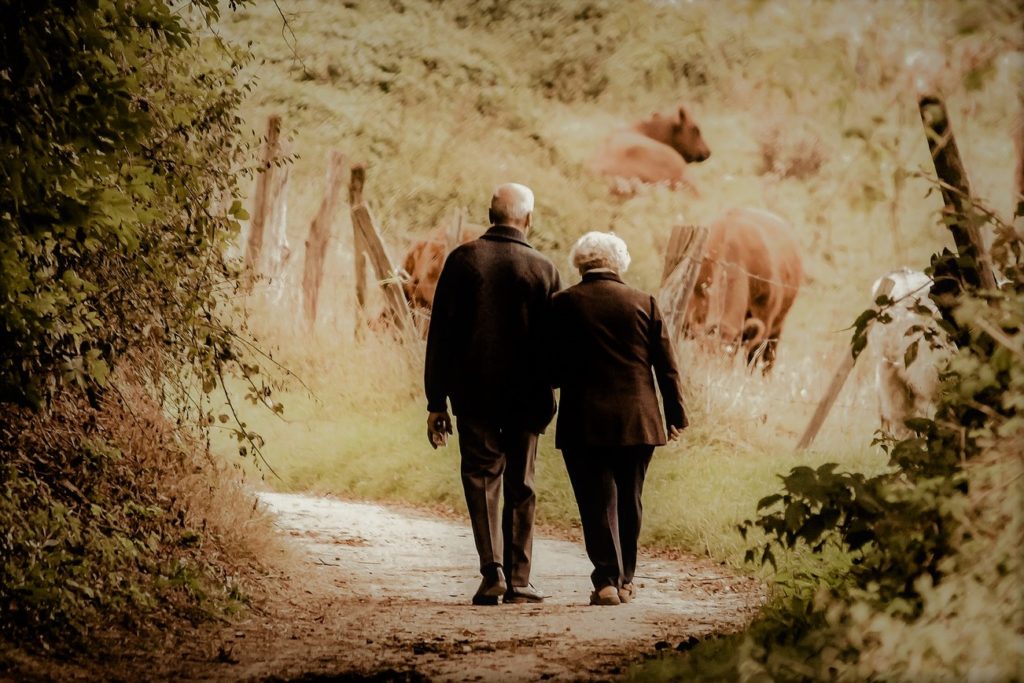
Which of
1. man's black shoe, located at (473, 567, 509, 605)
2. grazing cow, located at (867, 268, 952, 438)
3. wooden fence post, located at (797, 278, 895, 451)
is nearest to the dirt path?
man's black shoe, located at (473, 567, 509, 605)

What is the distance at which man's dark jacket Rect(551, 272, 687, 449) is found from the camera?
6.23 metres

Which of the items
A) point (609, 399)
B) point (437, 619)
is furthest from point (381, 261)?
point (437, 619)

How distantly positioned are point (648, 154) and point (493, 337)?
18030 millimetres

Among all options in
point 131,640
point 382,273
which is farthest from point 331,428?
point 131,640

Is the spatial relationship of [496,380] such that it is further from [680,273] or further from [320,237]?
[320,237]

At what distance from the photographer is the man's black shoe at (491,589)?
247 inches

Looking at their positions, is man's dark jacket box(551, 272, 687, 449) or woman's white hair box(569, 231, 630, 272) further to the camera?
woman's white hair box(569, 231, 630, 272)

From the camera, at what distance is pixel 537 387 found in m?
6.37

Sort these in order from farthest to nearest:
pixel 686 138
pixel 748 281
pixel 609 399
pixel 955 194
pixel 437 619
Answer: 1. pixel 686 138
2. pixel 748 281
3. pixel 609 399
4. pixel 437 619
5. pixel 955 194

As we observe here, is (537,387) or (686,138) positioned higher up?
(686,138)

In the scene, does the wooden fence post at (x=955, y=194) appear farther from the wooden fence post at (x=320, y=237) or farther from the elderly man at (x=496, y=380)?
the wooden fence post at (x=320, y=237)

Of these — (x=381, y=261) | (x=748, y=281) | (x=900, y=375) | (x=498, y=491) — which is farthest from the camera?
(x=748, y=281)

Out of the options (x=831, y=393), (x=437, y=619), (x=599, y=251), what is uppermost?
(x=599, y=251)

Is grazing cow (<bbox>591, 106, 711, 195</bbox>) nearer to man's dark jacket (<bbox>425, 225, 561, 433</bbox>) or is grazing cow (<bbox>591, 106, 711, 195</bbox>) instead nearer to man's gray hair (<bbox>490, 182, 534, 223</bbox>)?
man's gray hair (<bbox>490, 182, 534, 223</bbox>)
